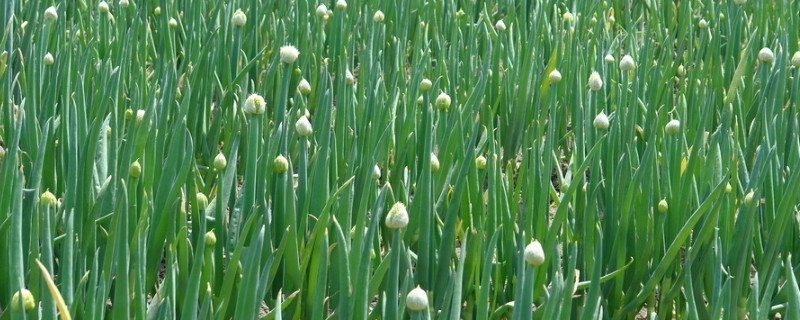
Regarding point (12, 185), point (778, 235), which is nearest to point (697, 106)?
point (778, 235)

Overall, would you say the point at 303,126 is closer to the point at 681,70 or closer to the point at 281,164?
the point at 281,164

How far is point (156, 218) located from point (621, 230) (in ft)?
2.02

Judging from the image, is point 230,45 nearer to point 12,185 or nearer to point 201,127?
point 201,127

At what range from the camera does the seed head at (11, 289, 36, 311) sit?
41.5 inches

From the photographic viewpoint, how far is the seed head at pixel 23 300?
105 cm

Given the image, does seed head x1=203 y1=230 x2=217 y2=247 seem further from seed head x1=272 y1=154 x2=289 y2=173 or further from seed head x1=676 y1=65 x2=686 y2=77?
seed head x1=676 y1=65 x2=686 y2=77

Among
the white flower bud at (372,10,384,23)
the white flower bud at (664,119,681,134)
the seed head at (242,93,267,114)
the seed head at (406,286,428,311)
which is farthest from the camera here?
the white flower bud at (372,10,384,23)

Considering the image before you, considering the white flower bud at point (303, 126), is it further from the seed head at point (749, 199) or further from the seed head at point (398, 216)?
the seed head at point (749, 199)

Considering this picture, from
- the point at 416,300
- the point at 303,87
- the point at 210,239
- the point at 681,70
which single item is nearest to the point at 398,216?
the point at 416,300

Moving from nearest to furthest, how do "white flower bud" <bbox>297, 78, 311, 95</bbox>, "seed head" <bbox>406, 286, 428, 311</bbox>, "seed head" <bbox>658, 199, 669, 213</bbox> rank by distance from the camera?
"seed head" <bbox>406, 286, 428, 311</bbox>, "seed head" <bbox>658, 199, 669, 213</bbox>, "white flower bud" <bbox>297, 78, 311, 95</bbox>

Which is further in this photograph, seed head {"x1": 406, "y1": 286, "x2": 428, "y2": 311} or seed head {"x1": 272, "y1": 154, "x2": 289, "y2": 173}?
seed head {"x1": 272, "y1": 154, "x2": 289, "y2": 173}

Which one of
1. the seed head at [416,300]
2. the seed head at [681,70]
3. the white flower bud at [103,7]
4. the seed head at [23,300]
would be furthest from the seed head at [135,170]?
the seed head at [681,70]

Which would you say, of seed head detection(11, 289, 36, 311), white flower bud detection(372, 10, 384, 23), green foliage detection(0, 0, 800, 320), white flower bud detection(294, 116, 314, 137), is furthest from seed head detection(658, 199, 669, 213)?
white flower bud detection(372, 10, 384, 23)

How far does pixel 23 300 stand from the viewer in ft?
3.52
